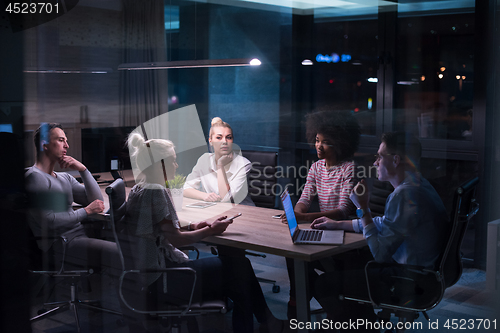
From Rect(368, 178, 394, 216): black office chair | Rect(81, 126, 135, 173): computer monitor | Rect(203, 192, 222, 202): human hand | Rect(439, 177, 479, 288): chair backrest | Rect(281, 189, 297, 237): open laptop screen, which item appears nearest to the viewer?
Rect(439, 177, 479, 288): chair backrest

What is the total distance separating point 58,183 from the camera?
231 cm

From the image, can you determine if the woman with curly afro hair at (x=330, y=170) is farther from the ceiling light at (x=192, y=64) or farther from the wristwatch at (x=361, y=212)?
the ceiling light at (x=192, y=64)

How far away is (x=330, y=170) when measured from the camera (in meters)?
2.61

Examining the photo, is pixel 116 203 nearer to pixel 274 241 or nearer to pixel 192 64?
pixel 274 241

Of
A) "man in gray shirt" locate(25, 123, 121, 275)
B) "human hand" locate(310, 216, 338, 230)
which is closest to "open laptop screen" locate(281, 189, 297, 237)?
"human hand" locate(310, 216, 338, 230)

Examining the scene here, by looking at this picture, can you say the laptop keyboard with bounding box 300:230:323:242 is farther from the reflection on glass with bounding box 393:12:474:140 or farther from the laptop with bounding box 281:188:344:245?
the reflection on glass with bounding box 393:12:474:140

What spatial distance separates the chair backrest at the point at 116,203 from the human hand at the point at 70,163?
0.32 metres

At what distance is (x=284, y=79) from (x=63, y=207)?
1487 millimetres

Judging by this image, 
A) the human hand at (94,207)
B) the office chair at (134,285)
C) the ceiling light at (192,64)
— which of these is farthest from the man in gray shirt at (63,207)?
the ceiling light at (192,64)

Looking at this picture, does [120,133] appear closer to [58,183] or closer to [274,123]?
[58,183]

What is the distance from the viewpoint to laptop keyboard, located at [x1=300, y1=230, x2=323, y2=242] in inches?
86.4

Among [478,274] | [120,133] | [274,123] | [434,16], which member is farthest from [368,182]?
[120,133]

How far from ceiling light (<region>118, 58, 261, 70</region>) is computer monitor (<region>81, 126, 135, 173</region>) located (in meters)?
0.36

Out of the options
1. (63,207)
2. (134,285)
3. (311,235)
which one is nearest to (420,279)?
(311,235)
